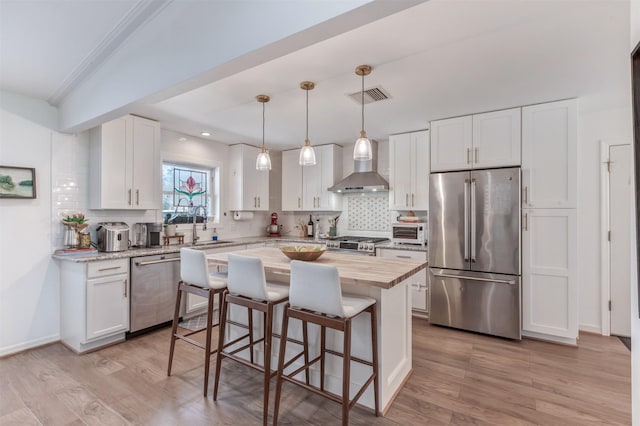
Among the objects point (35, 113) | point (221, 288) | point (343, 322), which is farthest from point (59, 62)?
point (343, 322)

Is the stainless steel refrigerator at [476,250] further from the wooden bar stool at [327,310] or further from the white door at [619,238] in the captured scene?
the wooden bar stool at [327,310]

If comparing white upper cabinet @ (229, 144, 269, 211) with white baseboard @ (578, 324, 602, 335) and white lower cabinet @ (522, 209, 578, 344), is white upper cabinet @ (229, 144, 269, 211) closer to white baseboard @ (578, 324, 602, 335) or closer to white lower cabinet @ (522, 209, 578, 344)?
white lower cabinet @ (522, 209, 578, 344)

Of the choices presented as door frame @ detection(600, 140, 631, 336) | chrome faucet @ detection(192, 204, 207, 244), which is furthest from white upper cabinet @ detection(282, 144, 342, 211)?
door frame @ detection(600, 140, 631, 336)

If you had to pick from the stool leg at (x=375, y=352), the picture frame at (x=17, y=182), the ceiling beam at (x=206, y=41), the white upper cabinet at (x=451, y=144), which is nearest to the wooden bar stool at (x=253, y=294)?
the stool leg at (x=375, y=352)

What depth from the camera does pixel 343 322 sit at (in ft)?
5.82

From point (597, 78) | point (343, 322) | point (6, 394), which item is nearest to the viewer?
point (343, 322)

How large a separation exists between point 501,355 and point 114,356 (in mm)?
3583

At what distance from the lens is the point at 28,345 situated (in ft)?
9.93

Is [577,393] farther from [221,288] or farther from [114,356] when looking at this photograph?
[114,356]

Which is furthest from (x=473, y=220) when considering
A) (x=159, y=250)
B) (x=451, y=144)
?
(x=159, y=250)

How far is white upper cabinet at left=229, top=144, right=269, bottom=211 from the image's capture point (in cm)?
477

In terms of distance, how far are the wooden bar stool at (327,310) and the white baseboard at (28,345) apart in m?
2.76

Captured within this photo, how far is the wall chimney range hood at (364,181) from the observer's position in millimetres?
4258

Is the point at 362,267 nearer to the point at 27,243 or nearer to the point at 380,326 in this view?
the point at 380,326
